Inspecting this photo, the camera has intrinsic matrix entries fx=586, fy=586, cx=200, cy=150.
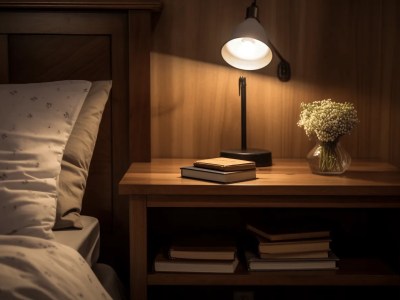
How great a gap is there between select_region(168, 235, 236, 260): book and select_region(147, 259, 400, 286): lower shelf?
0.16ft

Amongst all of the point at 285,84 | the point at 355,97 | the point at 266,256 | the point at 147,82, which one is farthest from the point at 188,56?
the point at 266,256

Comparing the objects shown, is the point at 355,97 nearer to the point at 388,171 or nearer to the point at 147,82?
the point at 388,171

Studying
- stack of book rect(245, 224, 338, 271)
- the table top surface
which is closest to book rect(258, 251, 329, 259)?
stack of book rect(245, 224, 338, 271)

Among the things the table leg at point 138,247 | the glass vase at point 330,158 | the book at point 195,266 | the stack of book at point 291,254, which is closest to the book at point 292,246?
the stack of book at point 291,254

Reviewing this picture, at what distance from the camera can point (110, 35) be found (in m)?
1.92

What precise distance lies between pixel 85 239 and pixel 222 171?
41cm

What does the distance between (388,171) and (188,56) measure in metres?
0.75

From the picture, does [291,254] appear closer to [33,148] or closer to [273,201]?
[273,201]

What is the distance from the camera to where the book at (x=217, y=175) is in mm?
1540

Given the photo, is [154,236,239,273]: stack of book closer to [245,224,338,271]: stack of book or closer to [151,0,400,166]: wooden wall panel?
[245,224,338,271]: stack of book

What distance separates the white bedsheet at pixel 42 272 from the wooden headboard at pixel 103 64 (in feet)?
1.97

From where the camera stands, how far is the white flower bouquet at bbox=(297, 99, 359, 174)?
5.35ft

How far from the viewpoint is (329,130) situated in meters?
1.63

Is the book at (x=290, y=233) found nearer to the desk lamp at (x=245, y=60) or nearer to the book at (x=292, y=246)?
the book at (x=292, y=246)
